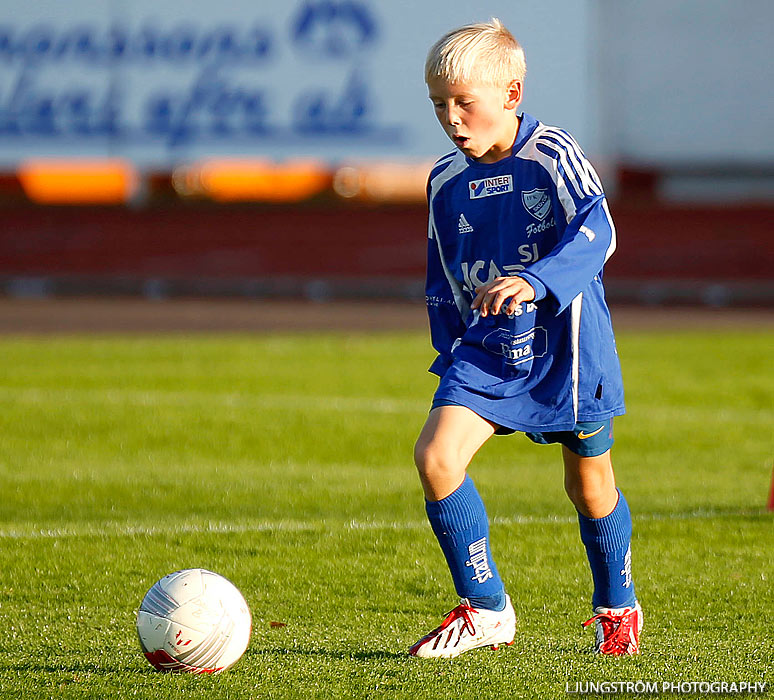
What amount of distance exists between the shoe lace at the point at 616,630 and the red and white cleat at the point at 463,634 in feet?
1.05

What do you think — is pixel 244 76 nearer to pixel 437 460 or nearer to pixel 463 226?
pixel 463 226

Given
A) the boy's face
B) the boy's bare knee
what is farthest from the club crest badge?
the boy's bare knee

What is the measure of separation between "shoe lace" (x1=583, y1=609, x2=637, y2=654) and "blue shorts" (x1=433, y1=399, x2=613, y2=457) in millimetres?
541

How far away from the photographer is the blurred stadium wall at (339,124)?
24.3 meters

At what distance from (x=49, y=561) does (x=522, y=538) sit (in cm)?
206

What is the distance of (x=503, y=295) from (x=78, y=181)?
2304 cm

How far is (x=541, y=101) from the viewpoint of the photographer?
24.1 meters

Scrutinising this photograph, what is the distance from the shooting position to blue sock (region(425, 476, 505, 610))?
405cm

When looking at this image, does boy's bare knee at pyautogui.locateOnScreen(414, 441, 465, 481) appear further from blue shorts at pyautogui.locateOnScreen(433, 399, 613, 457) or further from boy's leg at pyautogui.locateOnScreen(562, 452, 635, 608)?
boy's leg at pyautogui.locateOnScreen(562, 452, 635, 608)

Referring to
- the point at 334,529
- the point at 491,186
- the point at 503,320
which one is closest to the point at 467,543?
the point at 503,320

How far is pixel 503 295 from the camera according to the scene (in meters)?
3.70

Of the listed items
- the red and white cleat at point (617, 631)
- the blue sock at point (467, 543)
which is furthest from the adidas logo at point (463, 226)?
the red and white cleat at point (617, 631)

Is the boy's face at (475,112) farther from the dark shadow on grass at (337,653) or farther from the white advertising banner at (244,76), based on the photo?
the white advertising banner at (244,76)

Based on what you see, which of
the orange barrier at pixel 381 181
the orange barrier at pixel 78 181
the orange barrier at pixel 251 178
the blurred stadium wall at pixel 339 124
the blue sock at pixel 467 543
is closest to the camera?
the blue sock at pixel 467 543
